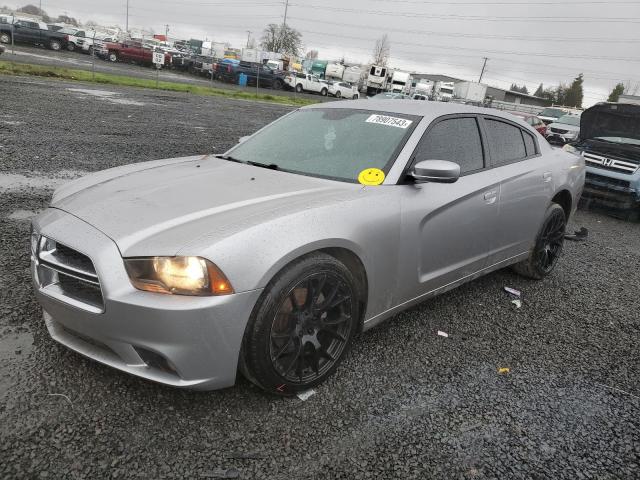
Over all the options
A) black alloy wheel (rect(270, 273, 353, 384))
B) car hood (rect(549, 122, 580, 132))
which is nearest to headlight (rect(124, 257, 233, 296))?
black alloy wheel (rect(270, 273, 353, 384))

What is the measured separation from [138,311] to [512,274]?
3764 mm

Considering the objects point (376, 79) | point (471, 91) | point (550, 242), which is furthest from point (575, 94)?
point (550, 242)

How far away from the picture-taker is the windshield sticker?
3.21 m

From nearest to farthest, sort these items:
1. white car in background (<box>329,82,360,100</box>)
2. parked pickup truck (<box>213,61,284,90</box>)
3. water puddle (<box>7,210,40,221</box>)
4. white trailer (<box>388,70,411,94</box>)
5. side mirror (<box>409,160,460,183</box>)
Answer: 1. side mirror (<box>409,160,460,183</box>)
2. water puddle (<box>7,210,40,221</box>)
3. parked pickup truck (<box>213,61,284,90</box>)
4. white car in background (<box>329,82,360,100</box>)
5. white trailer (<box>388,70,411,94</box>)

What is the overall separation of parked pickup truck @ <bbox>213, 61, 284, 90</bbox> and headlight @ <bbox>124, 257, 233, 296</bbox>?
3431 centimetres

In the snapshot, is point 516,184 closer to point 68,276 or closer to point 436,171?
point 436,171

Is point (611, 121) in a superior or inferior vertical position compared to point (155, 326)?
superior

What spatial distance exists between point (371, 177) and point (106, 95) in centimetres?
1569

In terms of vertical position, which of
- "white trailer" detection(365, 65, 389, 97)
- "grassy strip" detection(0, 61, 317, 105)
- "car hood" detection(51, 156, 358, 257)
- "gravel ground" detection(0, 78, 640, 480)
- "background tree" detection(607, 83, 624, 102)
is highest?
"background tree" detection(607, 83, 624, 102)

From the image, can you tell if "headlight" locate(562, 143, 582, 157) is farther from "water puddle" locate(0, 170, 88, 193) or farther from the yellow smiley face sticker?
"water puddle" locate(0, 170, 88, 193)

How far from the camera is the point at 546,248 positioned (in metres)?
4.54

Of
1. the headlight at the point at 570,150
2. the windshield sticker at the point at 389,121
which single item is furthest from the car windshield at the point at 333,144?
the headlight at the point at 570,150

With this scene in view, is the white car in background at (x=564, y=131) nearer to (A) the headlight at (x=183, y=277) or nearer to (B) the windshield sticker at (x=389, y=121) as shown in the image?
(B) the windshield sticker at (x=389, y=121)

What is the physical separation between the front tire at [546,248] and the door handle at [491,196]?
1.02m
